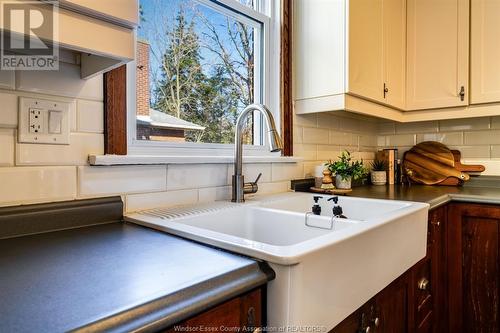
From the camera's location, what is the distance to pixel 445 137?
222 centimetres

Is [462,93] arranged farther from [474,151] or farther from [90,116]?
[90,116]

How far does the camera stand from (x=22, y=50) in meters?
0.77

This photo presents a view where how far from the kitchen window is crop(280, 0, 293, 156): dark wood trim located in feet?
0.11

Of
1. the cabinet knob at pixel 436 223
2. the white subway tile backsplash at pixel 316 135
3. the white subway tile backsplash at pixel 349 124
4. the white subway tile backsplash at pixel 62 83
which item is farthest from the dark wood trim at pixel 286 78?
the white subway tile backsplash at pixel 62 83

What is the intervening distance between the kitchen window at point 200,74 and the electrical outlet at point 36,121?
29 cm

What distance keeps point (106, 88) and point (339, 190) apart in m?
1.13

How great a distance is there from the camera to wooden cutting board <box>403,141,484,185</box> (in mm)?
2084

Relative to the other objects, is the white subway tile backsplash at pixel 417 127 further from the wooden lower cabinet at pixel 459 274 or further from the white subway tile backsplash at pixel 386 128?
the wooden lower cabinet at pixel 459 274

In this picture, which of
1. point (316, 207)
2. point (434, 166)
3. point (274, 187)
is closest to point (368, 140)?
point (434, 166)

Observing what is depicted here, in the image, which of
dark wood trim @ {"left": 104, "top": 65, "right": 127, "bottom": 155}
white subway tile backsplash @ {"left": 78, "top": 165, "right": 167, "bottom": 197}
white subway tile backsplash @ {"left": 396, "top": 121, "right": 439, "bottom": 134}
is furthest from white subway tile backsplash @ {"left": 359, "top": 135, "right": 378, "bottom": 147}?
dark wood trim @ {"left": 104, "top": 65, "right": 127, "bottom": 155}

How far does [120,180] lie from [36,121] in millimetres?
273

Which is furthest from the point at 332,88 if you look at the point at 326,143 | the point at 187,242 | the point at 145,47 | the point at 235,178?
the point at 187,242

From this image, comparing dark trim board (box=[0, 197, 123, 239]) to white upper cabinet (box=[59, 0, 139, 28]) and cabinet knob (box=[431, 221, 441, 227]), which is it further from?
cabinet knob (box=[431, 221, 441, 227])

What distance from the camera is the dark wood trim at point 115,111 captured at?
969 mm
